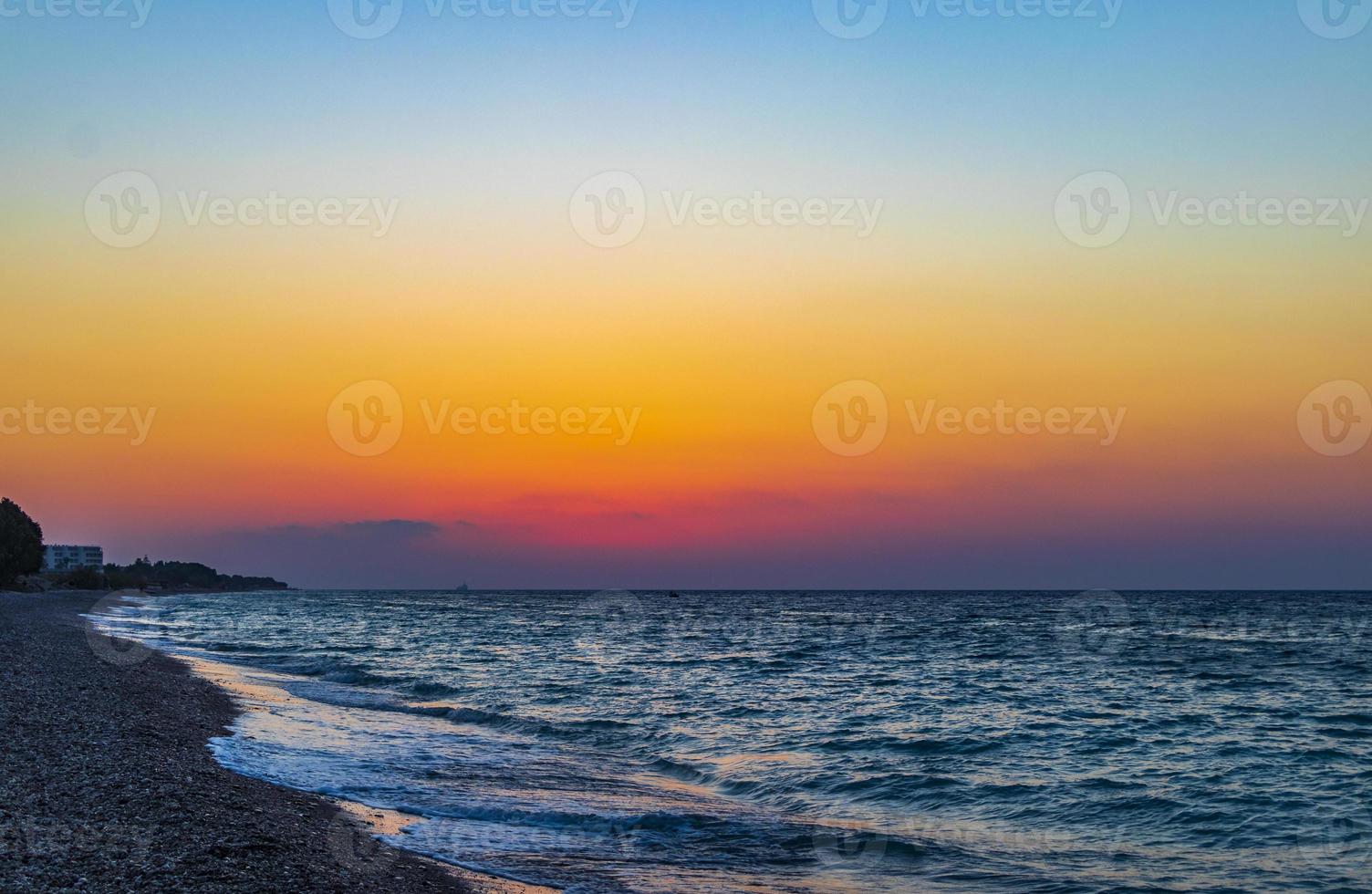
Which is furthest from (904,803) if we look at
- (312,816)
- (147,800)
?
(147,800)

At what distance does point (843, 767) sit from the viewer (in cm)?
2416

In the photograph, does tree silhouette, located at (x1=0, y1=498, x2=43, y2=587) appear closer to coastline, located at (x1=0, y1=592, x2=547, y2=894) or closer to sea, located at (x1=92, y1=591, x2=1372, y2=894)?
sea, located at (x1=92, y1=591, x2=1372, y2=894)

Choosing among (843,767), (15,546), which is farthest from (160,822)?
(15,546)

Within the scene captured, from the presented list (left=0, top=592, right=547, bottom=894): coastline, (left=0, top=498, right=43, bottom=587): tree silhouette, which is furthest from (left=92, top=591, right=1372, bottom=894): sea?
(left=0, top=498, right=43, bottom=587): tree silhouette

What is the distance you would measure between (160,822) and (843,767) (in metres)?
15.4

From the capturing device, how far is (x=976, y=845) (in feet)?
56.9

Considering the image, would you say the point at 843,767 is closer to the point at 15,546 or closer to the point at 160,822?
the point at 160,822

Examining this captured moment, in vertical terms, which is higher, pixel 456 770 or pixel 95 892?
pixel 95 892

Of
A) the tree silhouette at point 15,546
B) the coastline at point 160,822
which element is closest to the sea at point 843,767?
the coastline at point 160,822

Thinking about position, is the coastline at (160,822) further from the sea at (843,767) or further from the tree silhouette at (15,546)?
the tree silhouette at (15,546)

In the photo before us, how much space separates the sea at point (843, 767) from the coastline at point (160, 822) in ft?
3.73

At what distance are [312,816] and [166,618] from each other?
325 ft

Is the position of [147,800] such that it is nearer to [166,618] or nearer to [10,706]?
[10,706]

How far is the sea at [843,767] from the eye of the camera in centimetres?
1587
